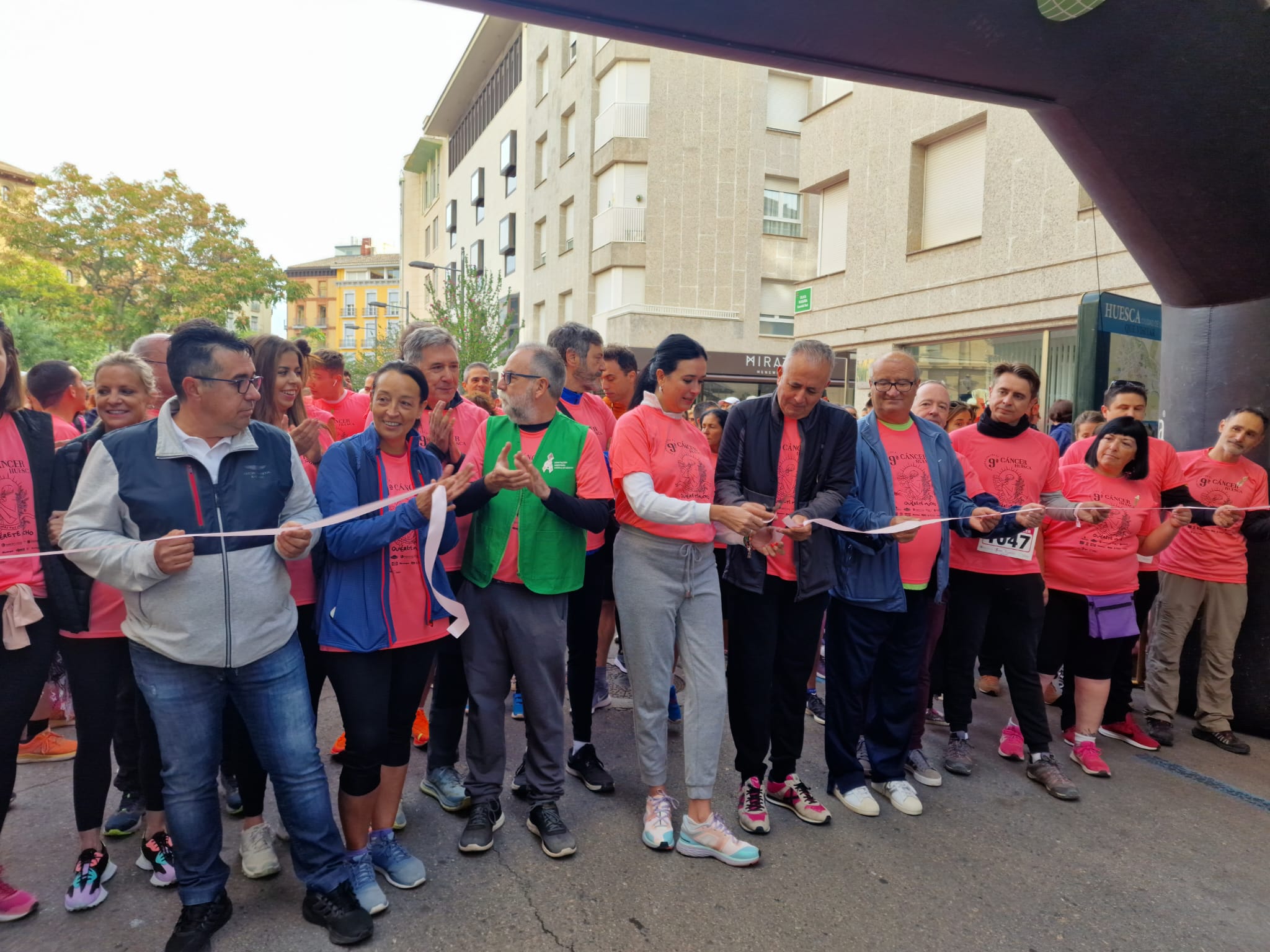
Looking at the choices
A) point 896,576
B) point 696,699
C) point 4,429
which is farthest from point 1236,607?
point 4,429

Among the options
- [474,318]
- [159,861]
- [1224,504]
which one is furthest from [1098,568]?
[474,318]

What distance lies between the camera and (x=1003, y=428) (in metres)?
4.50

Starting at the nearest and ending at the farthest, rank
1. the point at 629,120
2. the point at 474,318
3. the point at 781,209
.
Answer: the point at 474,318 < the point at 629,120 < the point at 781,209

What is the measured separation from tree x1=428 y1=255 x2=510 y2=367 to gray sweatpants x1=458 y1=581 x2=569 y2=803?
69.1ft

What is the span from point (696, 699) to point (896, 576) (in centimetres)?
116

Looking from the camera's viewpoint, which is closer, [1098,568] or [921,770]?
[921,770]

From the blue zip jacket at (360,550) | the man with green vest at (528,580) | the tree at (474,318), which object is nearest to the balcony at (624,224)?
the tree at (474,318)

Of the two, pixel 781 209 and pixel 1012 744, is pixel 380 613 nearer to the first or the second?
pixel 1012 744

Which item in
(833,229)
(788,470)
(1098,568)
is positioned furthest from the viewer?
(833,229)

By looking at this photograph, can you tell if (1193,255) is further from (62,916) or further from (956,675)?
(62,916)

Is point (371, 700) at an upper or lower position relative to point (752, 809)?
upper

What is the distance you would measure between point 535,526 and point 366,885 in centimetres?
151

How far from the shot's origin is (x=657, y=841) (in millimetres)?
3508

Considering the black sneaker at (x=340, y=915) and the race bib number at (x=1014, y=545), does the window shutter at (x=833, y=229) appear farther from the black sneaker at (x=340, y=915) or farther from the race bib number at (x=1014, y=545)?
the black sneaker at (x=340, y=915)
